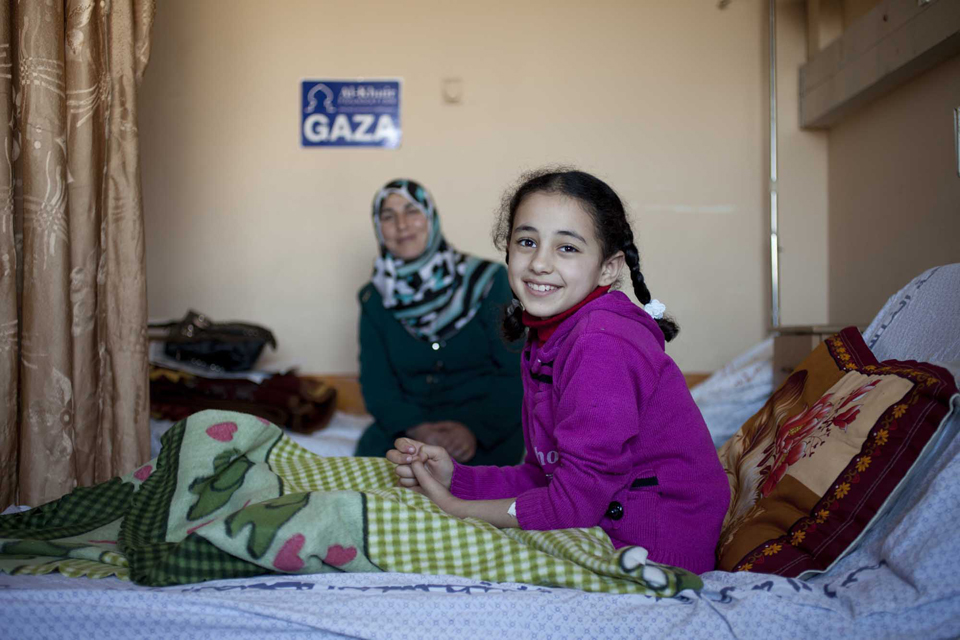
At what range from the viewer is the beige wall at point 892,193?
2.48 m

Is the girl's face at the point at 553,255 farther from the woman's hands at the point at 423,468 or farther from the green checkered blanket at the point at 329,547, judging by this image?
the green checkered blanket at the point at 329,547

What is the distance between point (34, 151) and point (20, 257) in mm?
252

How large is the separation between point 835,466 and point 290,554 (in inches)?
31.3

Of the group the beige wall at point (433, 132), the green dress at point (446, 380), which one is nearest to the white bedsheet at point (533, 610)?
the green dress at point (446, 380)

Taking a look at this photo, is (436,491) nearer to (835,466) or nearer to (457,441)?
(835,466)

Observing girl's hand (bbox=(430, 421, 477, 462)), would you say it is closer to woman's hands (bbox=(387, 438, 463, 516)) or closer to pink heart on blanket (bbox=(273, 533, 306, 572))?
woman's hands (bbox=(387, 438, 463, 516))

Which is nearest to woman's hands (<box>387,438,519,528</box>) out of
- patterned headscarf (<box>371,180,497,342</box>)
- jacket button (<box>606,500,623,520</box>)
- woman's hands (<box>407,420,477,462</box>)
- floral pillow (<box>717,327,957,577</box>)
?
jacket button (<box>606,500,623,520</box>)

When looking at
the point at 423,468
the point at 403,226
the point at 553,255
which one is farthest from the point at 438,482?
the point at 403,226

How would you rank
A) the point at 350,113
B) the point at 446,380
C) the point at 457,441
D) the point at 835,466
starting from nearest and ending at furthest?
the point at 835,466
the point at 457,441
the point at 446,380
the point at 350,113

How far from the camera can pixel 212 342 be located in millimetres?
3092

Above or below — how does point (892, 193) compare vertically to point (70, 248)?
above

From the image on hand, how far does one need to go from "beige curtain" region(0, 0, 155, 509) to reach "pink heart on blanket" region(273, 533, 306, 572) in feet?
3.15

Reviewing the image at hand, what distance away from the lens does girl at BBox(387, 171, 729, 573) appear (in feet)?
4.12

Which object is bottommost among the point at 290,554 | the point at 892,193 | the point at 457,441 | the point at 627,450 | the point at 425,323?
the point at 457,441
